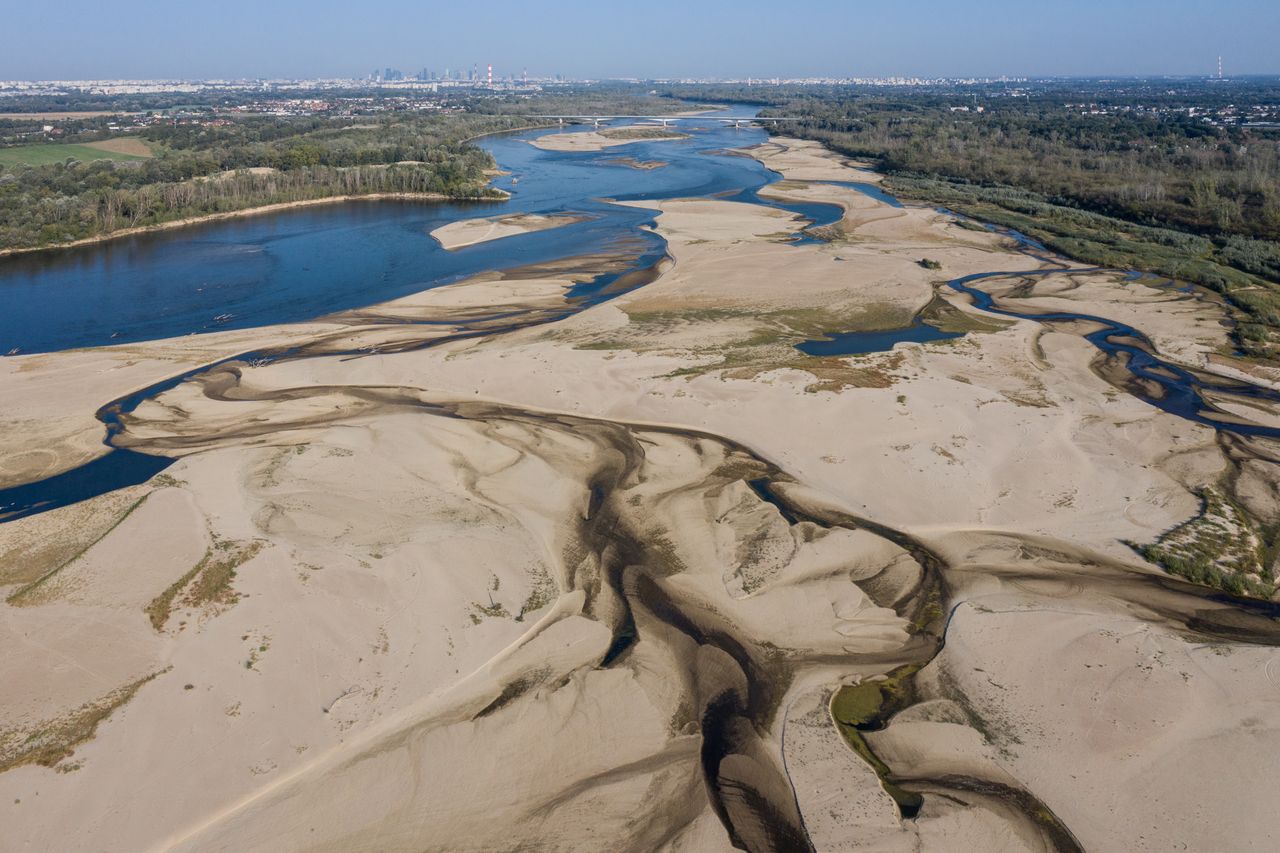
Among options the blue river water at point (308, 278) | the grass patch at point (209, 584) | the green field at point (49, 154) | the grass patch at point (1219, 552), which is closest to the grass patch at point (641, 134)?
the blue river water at point (308, 278)

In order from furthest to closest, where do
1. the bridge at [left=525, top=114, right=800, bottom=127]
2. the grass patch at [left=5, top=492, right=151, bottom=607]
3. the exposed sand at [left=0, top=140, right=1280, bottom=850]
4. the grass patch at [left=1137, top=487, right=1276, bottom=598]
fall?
the bridge at [left=525, top=114, right=800, bottom=127]
the grass patch at [left=1137, top=487, right=1276, bottom=598]
the grass patch at [left=5, top=492, right=151, bottom=607]
the exposed sand at [left=0, top=140, right=1280, bottom=850]

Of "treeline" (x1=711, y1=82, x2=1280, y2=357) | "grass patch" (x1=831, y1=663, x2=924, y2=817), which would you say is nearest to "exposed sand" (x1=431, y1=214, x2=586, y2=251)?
"treeline" (x1=711, y1=82, x2=1280, y2=357)

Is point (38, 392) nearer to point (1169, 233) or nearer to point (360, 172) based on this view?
point (360, 172)

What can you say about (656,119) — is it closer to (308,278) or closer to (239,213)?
(239,213)

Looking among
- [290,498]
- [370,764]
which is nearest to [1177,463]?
[370,764]

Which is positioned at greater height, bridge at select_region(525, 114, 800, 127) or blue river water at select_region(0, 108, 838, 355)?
bridge at select_region(525, 114, 800, 127)

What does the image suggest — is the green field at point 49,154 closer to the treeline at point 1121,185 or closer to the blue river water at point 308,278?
the blue river water at point 308,278

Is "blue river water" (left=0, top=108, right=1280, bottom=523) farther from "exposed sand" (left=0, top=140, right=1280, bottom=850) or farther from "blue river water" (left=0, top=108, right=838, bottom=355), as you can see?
"exposed sand" (left=0, top=140, right=1280, bottom=850)
